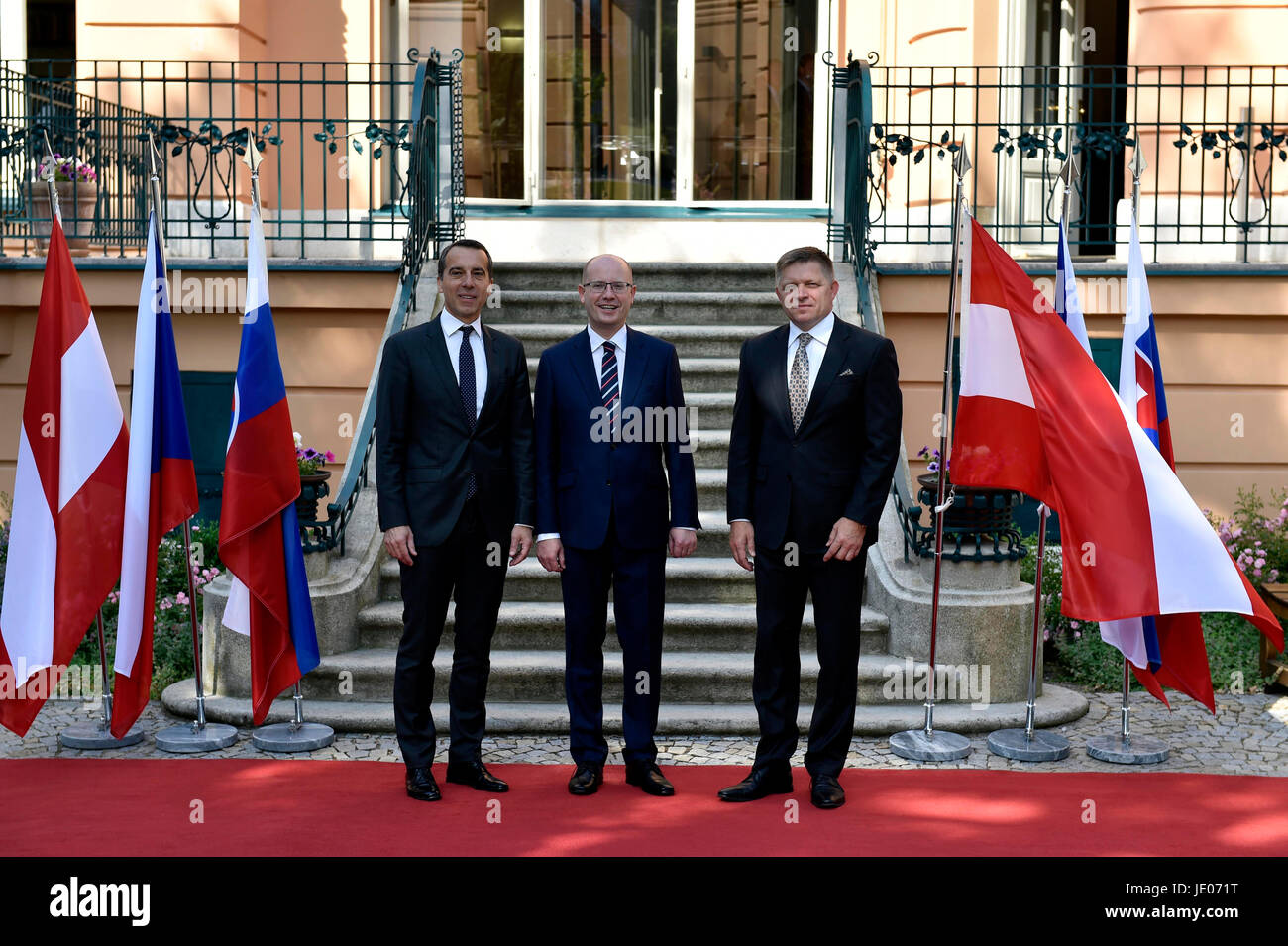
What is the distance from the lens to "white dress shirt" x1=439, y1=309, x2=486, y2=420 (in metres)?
5.35

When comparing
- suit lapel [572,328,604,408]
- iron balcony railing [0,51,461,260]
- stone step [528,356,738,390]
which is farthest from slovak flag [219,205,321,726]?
iron balcony railing [0,51,461,260]

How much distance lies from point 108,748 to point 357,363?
375 centimetres

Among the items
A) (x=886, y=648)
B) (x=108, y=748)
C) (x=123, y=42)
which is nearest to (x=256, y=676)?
(x=108, y=748)

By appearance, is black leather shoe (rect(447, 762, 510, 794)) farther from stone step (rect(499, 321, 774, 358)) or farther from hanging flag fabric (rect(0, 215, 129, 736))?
stone step (rect(499, 321, 774, 358))

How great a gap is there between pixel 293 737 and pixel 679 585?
6.94 feet

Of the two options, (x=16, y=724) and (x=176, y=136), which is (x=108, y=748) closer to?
(x=16, y=724)

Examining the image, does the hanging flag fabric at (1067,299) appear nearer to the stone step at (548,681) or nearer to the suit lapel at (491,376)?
the stone step at (548,681)

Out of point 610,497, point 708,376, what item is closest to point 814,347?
point 610,497

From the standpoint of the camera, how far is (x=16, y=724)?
5.81 meters

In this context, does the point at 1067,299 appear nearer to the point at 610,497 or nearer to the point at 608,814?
the point at 610,497

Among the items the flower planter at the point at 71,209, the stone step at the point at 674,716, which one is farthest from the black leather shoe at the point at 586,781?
the flower planter at the point at 71,209

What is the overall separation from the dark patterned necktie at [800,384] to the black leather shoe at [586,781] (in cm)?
155

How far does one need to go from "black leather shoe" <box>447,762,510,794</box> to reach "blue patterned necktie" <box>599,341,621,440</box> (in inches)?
55.7

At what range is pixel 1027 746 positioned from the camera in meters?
5.96
